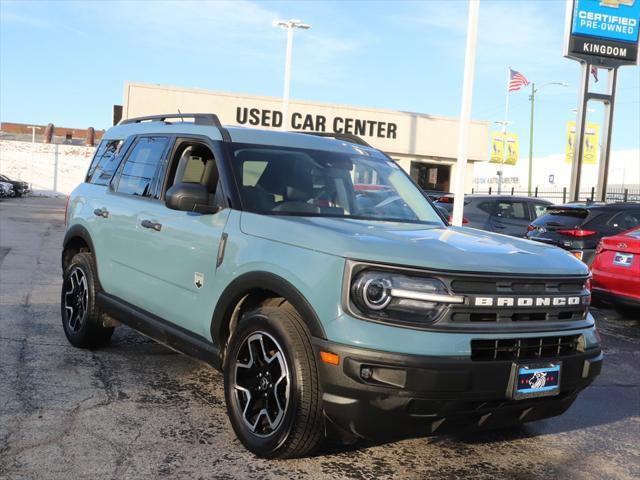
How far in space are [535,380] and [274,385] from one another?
1338 mm

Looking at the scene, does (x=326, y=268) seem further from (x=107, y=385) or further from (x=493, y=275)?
(x=107, y=385)

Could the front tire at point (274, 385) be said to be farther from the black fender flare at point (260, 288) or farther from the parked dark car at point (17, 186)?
the parked dark car at point (17, 186)

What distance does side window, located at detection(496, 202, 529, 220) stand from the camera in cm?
1456

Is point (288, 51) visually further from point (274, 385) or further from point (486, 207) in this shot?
point (274, 385)

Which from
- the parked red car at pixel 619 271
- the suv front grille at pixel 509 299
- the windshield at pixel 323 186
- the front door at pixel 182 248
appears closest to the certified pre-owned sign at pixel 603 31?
the parked red car at pixel 619 271

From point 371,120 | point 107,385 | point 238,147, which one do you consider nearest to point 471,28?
point 238,147

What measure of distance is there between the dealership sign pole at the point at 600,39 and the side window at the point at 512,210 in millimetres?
6604

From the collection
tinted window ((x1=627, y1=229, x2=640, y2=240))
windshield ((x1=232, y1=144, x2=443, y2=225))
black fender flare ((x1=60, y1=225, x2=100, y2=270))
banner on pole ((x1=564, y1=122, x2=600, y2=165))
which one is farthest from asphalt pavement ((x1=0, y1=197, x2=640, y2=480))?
banner on pole ((x1=564, y1=122, x2=600, y2=165))

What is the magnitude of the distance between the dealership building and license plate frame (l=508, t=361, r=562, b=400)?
91.2 feet

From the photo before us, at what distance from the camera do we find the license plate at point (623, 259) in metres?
8.20

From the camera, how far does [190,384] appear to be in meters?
5.01

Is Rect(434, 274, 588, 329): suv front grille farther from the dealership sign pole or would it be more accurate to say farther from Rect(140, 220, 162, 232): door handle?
the dealership sign pole

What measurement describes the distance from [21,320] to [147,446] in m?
3.63

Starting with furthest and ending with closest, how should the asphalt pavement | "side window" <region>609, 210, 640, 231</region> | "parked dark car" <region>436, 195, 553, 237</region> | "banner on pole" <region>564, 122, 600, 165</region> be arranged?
"banner on pole" <region>564, 122, 600, 165</region> < "parked dark car" <region>436, 195, 553, 237</region> < "side window" <region>609, 210, 640, 231</region> < the asphalt pavement
